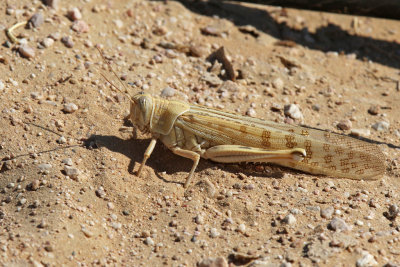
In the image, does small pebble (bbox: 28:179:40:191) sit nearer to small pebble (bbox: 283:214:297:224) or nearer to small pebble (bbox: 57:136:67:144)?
small pebble (bbox: 57:136:67:144)

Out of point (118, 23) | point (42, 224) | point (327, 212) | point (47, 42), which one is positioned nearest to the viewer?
point (42, 224)

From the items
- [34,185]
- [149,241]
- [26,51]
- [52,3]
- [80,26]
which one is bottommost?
[149,241]

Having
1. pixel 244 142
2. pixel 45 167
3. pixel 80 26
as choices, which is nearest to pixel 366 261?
pixel 244 142

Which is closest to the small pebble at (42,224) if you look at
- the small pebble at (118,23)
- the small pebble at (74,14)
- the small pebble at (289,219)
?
the small pebble at (289,219)

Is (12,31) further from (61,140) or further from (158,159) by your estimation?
(158,159)

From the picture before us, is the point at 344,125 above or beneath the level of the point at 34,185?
above

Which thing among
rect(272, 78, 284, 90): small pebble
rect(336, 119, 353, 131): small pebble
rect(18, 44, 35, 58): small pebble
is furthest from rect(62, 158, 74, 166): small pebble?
rect(336, 119, 353, 131): small pebble

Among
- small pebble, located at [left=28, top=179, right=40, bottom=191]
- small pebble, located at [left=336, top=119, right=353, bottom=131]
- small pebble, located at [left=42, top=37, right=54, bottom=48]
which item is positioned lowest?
small pebble, located at [left=28, top=179, right=40, bottom=191]
